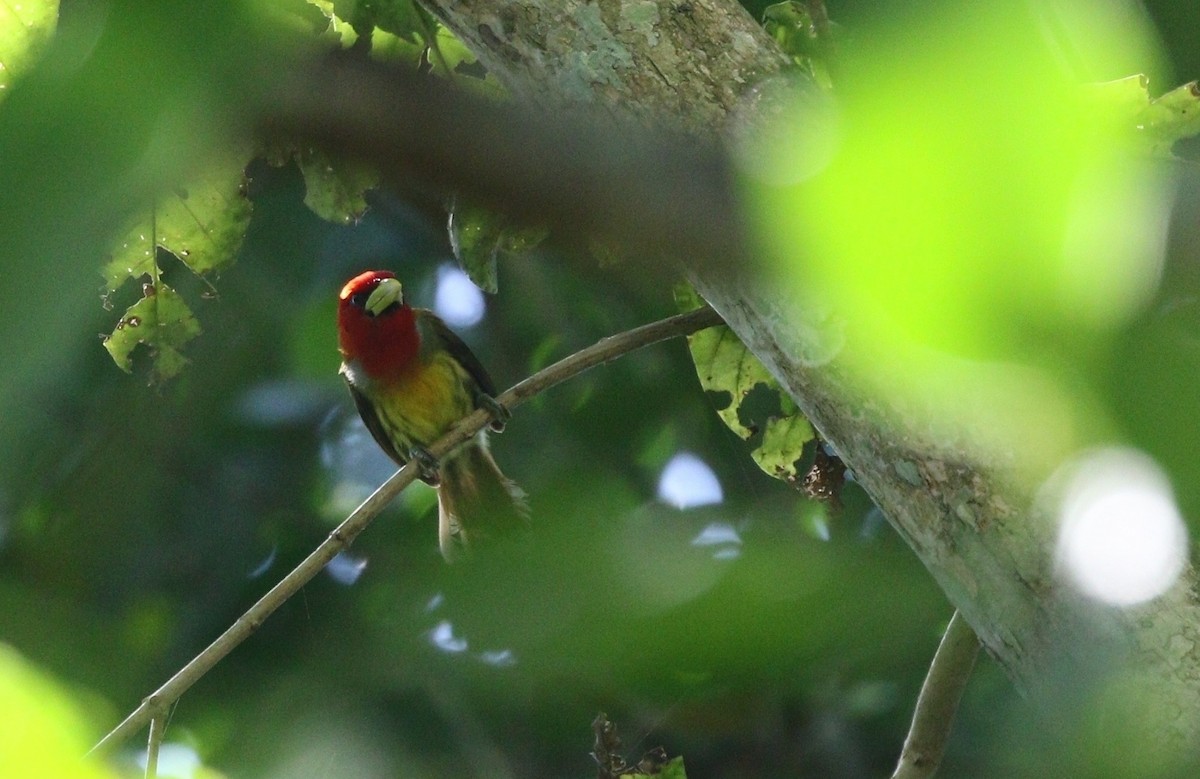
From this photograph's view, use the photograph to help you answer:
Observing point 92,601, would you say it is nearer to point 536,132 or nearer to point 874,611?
point 874,611

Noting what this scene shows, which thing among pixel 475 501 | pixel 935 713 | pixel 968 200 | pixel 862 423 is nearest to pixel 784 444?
pixel 935 713

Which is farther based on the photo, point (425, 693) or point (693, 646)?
point (425, 693)

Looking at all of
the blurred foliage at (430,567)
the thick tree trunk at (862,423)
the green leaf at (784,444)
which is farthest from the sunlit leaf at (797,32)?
the green leaf at (784,444)


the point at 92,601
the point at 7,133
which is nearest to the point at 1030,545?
the point at 7,133

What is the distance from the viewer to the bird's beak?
13.8 feet

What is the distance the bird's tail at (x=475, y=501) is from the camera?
4.24 metres

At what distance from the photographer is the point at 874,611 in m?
3.63

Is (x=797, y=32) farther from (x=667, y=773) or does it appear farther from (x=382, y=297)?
(x=382, y=297)

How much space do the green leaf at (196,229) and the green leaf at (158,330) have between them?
71mm

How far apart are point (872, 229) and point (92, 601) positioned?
14.3 feet

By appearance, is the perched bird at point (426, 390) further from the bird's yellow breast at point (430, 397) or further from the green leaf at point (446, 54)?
the green leaf at point (446, 54)

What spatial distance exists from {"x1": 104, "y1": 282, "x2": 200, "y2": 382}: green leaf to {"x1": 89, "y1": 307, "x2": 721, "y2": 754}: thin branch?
657 mm

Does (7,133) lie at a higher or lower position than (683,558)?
higher

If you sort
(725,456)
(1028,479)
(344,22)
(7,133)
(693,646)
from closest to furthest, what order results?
(7,133) < (1028,479) < (344,22) < (693,646) < (725,456)
